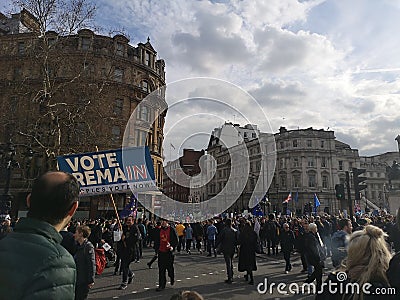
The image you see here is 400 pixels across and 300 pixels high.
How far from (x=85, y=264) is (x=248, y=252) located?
606 centimetres

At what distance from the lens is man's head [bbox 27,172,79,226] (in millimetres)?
1942

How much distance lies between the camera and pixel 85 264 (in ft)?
18.6

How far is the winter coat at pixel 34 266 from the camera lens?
154 centimetres

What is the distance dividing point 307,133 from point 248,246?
2593 inches

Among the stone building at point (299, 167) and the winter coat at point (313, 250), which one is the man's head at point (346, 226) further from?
the stone building at point (299, 167)

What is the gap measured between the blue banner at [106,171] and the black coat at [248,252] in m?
4.24

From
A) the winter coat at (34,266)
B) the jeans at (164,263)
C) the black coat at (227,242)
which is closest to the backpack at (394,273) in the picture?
the winter coat at (34,266)

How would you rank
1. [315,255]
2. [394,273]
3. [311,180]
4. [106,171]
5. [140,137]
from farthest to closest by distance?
1. [311,180]
2. [140,137]
3. [106,171]
4. [315,255]
5. [394,273]

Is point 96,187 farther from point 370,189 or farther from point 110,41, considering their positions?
point 370,189

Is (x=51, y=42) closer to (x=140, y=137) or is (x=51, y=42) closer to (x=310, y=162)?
(x=140, y=137)

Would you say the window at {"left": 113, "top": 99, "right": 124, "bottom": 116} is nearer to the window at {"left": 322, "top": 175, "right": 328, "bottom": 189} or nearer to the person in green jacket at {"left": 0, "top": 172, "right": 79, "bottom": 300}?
the person in green jacket at {"left": 0, "top": 172, "right": 79, "bottom": 300}

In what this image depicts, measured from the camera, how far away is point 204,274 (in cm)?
1164

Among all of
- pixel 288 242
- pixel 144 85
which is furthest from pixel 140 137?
pixel 288 242

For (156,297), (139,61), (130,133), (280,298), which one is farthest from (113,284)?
(139,61)
